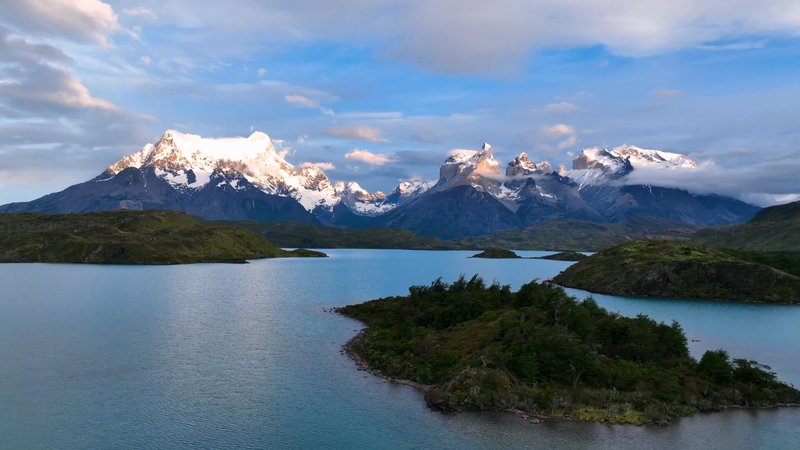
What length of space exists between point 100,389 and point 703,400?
3521 inches

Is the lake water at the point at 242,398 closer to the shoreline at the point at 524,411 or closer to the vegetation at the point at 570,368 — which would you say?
the shoreline at the point at 524,411

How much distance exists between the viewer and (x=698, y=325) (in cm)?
15575

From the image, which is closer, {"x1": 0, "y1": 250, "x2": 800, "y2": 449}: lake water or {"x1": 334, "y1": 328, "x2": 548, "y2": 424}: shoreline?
{"x1": 0, "y1": 250, "x2": 800, "y2": 449}: lake water

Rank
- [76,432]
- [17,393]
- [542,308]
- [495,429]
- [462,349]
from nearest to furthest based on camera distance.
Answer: [76,432] < [495,429] < [17,393] < [462,349] < [542,308]

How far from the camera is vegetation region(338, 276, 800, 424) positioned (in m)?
78.6

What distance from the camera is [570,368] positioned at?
8606 centimetres

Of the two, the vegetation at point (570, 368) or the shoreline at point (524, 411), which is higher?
the vegetation at point (570, 368)

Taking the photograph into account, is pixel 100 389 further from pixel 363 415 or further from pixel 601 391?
pixel 601 391

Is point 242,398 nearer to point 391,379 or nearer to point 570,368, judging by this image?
point 391,379

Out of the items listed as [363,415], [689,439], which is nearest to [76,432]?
[363,415]

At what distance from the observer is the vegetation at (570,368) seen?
78.6m

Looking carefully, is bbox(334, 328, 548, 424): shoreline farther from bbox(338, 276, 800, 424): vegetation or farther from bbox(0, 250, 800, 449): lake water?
bbox(0, 250, 800, 449): lake water

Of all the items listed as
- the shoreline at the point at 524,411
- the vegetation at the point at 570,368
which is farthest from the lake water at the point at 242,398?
the vegetation at the point at 570,368

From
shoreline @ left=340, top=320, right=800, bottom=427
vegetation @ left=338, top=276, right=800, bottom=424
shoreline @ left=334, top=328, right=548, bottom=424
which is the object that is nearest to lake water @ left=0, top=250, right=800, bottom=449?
shoreline @ left=340, top=320, right=800, bottom=427
